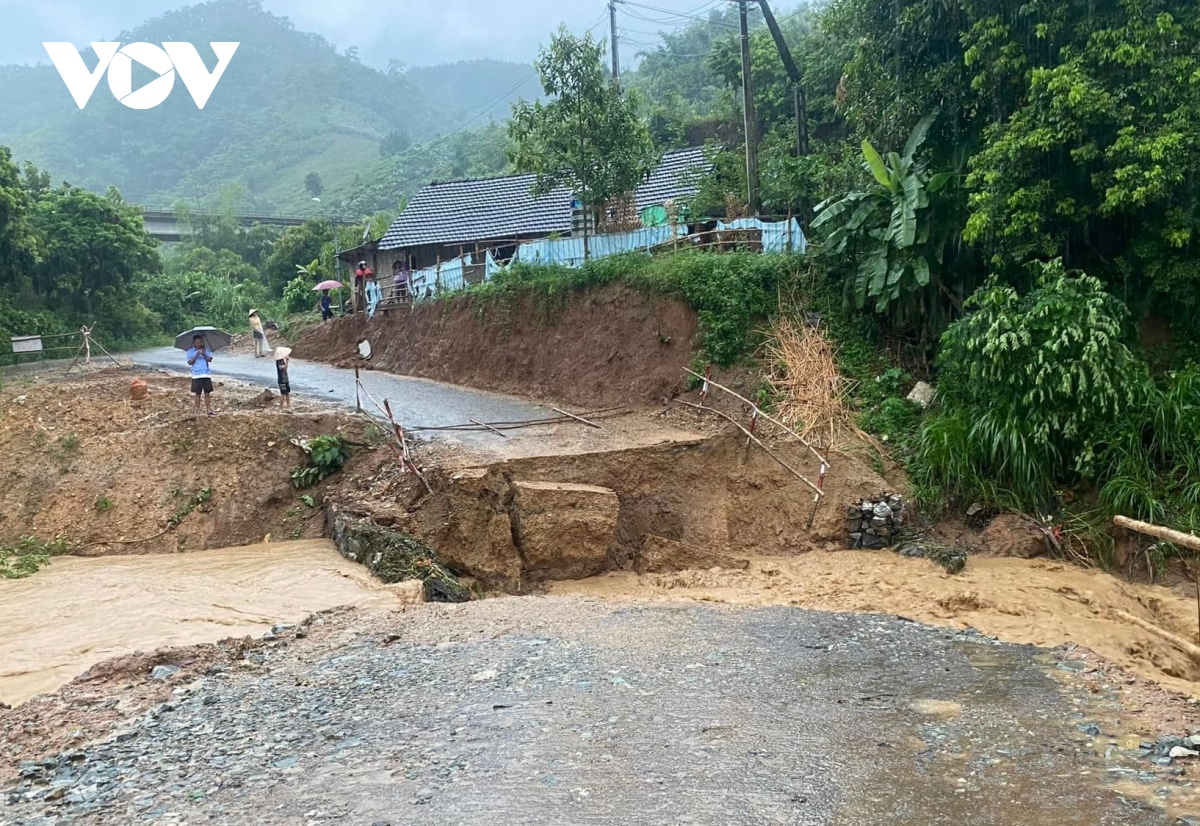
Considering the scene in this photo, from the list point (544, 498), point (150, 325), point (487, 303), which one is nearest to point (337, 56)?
point (150, 325)

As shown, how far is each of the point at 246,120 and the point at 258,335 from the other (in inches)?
3649

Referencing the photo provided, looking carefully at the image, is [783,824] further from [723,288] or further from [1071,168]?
[723,288]

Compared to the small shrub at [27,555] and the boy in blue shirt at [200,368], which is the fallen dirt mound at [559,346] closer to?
the boy in blue shirt at [200,368]

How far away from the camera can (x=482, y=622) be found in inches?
328

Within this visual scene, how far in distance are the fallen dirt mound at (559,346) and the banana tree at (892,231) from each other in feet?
10.0

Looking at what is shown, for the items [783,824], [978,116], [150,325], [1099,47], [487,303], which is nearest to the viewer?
[783,824]

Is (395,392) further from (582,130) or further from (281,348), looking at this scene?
(582,130)

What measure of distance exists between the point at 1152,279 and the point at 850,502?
16.7 feet

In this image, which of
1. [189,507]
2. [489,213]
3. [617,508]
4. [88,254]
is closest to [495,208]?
[489,213]

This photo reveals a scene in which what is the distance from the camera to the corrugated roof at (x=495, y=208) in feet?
82.4

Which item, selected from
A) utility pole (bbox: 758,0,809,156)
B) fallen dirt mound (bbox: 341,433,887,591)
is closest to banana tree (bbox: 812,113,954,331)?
fallen dirt mound (bbox: 341,433,887,591)

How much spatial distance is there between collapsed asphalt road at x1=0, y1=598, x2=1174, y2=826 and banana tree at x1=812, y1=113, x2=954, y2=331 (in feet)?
23.5

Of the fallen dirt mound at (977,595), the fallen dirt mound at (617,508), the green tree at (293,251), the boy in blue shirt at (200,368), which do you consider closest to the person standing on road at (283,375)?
the boy in blue shirt at (200,368)

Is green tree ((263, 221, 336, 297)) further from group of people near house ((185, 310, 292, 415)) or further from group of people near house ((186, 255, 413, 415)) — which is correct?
group of people near house ((185, 310, 292, 415))
